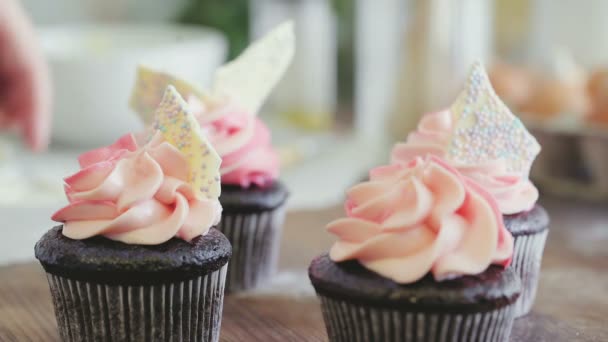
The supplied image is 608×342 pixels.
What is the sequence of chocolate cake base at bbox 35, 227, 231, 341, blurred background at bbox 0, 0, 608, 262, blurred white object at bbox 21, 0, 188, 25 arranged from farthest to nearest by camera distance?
blurred white object at bbox 21, 0, 188, 25
blurred background at bbox 0, 0, 608, 262
chocolate cake base at bbox 35, 227, 231, 341

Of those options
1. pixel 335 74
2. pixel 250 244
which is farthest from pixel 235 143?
pixel 335 74

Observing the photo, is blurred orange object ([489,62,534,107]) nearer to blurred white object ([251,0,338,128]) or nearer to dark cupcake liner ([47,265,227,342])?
blurred white object ([251,0,338,128])

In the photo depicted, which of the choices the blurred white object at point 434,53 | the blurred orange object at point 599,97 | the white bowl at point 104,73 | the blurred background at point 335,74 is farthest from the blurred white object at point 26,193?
A: the blurred orange object at point 599,97

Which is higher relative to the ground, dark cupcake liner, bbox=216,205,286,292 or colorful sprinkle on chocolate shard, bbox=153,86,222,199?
colorful sprinkle on chocolate shard, bbox=153,86,222,199

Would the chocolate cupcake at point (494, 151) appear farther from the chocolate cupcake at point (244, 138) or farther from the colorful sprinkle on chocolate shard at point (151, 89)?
the colorful sprinkle on chocolate shard at point (151, 89)

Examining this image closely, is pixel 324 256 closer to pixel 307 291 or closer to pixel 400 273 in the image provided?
pixel 400 273

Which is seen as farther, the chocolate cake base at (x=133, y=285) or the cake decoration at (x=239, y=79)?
the cake decoration at (x=239, y=79)

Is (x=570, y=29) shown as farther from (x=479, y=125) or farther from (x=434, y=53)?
(x=479, y=125)

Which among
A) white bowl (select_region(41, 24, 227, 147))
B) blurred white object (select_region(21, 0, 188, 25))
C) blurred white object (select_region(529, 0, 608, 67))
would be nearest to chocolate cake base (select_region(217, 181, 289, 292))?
white bowl (select_region(41, 24, 227, 147))
